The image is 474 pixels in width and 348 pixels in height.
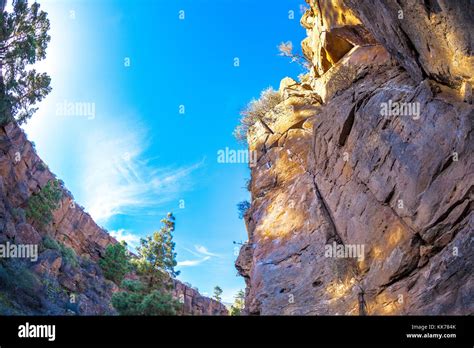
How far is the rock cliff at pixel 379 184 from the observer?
9258 millimetres

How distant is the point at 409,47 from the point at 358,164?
14.1 feet

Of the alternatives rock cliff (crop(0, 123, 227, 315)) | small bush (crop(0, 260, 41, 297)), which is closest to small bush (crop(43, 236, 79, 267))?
rock cliff (crop(0, 123, 227, 315))

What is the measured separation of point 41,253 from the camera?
36906 mm

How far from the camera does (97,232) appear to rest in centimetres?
6519

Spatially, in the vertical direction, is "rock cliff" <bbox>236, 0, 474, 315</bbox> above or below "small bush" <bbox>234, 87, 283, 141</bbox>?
below

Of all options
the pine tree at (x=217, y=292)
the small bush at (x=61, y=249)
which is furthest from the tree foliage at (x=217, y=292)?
the small bush at (x=61, y=249)

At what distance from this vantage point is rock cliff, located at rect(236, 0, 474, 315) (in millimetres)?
9258

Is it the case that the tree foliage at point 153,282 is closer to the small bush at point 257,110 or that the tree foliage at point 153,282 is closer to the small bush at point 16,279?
the small bush at point 16,279

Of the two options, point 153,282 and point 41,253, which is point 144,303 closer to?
point 153,282

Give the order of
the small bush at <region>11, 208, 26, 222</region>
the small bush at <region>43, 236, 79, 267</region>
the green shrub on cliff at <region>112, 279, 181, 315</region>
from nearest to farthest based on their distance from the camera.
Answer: the green shrub on cliff at <region>112, 279, 181, 315</region>, the small bush at <region>11, 208, 26, 222</region>, the small bush at <region>43, 236, 79, 267</region>

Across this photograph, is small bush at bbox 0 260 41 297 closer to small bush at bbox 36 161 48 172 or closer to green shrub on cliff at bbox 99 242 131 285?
small bush at bbox 36 161 48 172

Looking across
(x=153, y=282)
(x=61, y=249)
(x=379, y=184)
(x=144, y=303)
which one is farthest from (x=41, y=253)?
(x=379, y=184)

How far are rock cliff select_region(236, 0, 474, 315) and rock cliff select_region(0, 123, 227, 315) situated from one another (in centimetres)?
1529

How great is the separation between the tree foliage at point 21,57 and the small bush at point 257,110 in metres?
15.4
